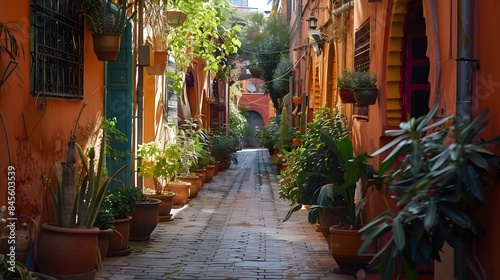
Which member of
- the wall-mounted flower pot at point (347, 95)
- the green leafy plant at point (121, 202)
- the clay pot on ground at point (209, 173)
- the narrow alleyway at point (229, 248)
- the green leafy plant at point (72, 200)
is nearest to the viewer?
the green leafy plant at point (72, 200)

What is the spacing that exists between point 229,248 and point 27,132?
3.57 m

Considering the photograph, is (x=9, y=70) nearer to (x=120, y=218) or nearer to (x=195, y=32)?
(x=120, y=218)

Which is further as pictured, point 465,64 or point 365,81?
point 365,81

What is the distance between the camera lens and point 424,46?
308 inches

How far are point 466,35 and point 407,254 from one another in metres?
1.61

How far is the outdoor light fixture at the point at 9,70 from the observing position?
5991 millimetres

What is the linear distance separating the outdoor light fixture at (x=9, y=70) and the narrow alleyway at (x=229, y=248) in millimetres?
2362

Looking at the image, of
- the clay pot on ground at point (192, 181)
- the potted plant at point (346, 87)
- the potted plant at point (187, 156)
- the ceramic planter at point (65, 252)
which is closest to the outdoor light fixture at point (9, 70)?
the ceramic planter at point (65, 252)

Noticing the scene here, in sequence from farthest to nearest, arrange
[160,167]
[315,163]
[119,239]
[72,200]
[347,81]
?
[160,167], [315,163], [347,81], [119,239], [72,200]

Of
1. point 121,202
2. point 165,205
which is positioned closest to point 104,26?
point 121,202

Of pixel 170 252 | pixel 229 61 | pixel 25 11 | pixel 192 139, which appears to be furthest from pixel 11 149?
pixel 229 61

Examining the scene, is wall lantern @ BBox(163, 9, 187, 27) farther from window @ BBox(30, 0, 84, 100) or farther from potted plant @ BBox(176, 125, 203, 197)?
window @ BBox(30, 0, 84, 100)

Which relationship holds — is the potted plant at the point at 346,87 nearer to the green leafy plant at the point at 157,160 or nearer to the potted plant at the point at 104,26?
the potted plant at the point at 104,26

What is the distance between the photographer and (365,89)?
7938 mm
